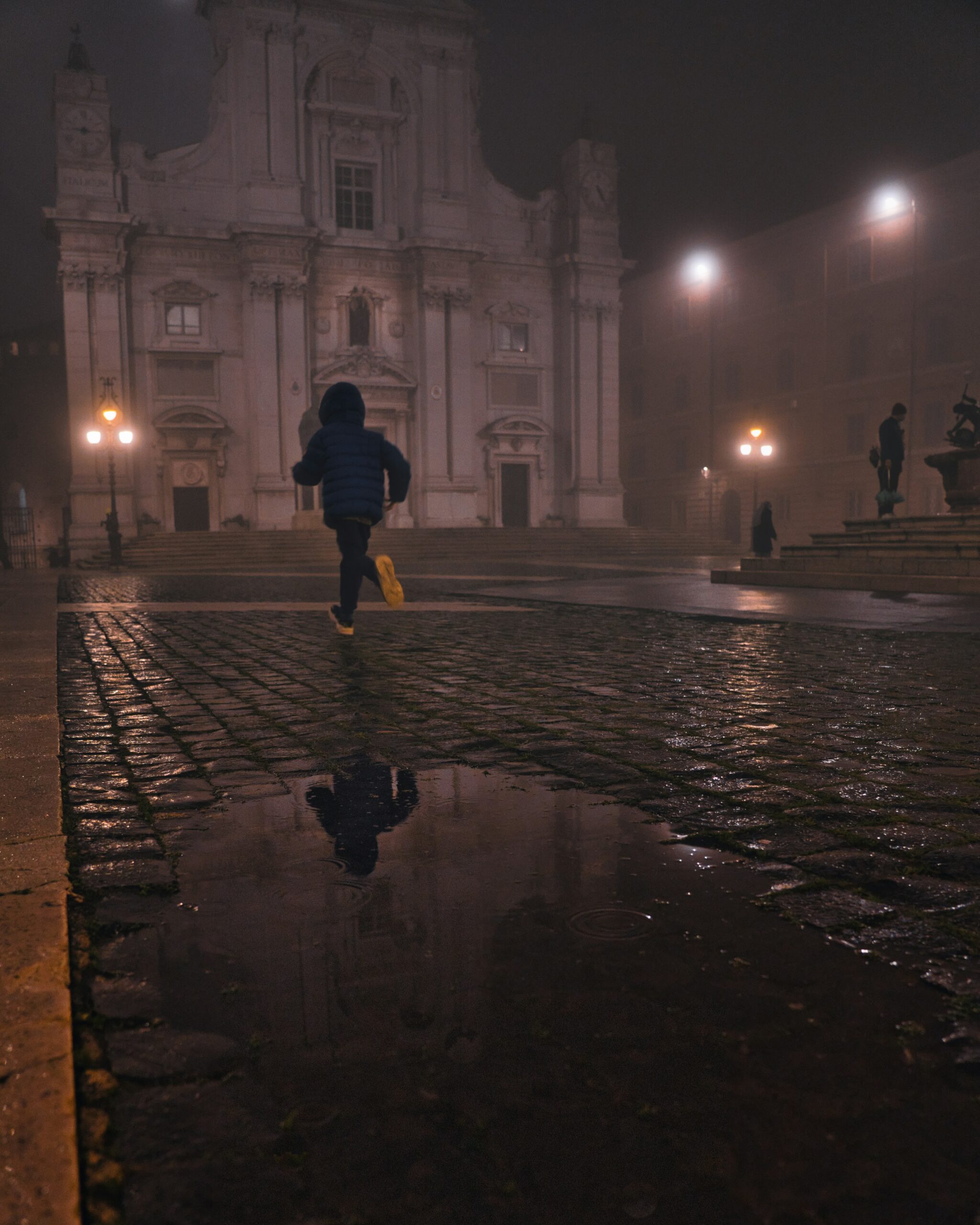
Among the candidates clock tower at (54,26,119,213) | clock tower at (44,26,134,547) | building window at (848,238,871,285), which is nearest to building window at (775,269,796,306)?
building window at (848,238,871,285)

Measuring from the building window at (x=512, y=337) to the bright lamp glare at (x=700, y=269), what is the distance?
11.0 m

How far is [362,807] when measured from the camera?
2.83 metres

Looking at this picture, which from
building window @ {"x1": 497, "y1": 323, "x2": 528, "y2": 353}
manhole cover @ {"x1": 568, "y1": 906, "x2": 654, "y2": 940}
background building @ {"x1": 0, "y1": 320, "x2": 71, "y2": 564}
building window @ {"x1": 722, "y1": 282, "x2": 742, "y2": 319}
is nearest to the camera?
manhole cover @ {"x1": 568, "y1": 906, "x2": 654, "y2": 940}

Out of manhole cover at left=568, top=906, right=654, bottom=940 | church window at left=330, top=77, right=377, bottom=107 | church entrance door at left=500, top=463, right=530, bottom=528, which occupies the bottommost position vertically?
manhole cover at left=568, top=906, right=654, bottom=940

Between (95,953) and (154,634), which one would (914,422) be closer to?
(154,634)

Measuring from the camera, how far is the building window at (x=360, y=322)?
126 feet

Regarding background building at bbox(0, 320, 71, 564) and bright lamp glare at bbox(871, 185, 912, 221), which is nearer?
bright lamp glare at bbox(871, 185, 912, 221)

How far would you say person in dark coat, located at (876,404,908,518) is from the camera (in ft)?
49.1

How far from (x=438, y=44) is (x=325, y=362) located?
13.6 metres

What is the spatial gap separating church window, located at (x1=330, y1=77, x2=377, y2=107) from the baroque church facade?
7 centimetres

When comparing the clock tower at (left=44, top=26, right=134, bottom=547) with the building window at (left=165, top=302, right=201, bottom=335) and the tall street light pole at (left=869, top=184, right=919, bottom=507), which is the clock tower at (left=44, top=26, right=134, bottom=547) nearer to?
the building window at (left=165, top=302, right=201, bottom=335)

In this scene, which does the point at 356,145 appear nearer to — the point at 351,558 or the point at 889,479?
the point at 889,479

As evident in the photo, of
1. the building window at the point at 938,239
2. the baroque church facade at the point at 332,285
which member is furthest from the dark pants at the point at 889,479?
the building window at the point at 938,239

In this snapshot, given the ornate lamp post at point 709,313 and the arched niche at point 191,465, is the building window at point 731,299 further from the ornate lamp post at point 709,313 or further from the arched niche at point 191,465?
the arched niche at point 191,465
